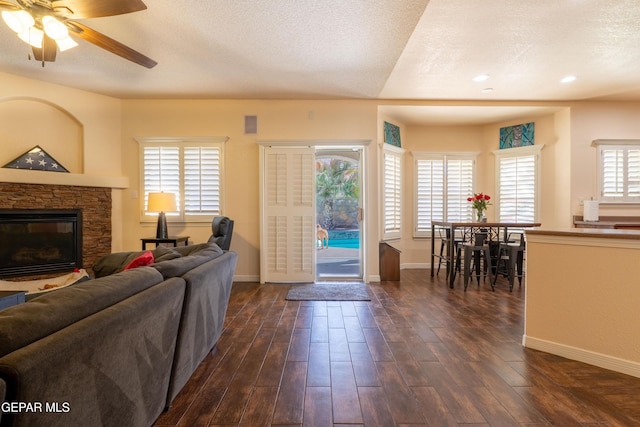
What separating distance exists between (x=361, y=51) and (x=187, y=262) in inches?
111

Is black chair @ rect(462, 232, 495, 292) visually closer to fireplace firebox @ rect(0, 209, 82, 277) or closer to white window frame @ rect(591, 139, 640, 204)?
white window frame @ rect(591, 139, 640, 204)

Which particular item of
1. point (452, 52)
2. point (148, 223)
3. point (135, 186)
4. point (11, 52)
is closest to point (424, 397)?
point (452, 52)

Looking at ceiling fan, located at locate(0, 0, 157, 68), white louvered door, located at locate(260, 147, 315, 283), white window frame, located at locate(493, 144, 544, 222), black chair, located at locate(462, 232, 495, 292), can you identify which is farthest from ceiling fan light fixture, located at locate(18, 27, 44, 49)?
white window frame, located at locate(493, 144, 544, 222)

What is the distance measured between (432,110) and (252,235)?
3637 mm

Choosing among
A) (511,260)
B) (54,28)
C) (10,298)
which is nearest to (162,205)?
(10,298)

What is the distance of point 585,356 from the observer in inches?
92.8

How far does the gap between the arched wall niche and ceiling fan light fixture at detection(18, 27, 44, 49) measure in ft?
7.73

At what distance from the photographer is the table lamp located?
4.38 meters

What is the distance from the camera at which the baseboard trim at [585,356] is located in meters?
2.19

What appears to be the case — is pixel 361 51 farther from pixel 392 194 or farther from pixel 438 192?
pixel 438 192

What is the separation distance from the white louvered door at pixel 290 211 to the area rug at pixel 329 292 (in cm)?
36

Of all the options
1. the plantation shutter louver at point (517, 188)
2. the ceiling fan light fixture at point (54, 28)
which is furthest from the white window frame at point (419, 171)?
the ceiling fan light fixture at point (54, 28)

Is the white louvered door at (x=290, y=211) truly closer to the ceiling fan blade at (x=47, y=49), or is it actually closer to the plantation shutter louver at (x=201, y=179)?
the plantation shutter louver at (x=201, y=179)

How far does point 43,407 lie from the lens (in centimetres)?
89
